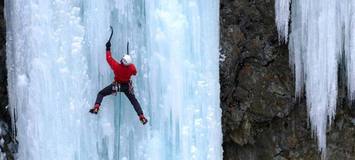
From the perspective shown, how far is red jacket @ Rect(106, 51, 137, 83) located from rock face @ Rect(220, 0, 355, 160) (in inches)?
56.0

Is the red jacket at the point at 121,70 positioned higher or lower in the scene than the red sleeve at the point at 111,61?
lower

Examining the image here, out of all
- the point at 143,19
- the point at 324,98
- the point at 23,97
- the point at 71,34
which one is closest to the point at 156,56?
the point at 143,19

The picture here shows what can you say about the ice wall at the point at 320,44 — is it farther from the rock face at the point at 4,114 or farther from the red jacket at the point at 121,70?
the rock face at the point at 4,114

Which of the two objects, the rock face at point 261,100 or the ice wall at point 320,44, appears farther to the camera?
the rock face at point 261,100

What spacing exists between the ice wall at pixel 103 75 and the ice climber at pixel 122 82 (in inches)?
9.8

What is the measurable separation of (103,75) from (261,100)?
80.2 inches

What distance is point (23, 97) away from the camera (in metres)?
8.47

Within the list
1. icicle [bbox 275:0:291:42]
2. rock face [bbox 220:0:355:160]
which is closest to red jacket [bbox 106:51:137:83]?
rock face [bbox 220:0:355:160]

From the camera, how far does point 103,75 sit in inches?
325

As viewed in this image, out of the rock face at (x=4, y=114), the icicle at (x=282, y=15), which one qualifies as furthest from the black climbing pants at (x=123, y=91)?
the icicle at (x=282, y=15)

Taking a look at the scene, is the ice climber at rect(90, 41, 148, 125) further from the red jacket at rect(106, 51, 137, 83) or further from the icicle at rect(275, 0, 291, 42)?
the icicle at rect(275, 0, 291, 42)

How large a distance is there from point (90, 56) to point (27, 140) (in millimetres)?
1219

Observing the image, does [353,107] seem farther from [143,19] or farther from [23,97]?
[23,97]

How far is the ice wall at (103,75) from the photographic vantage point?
827 cm
